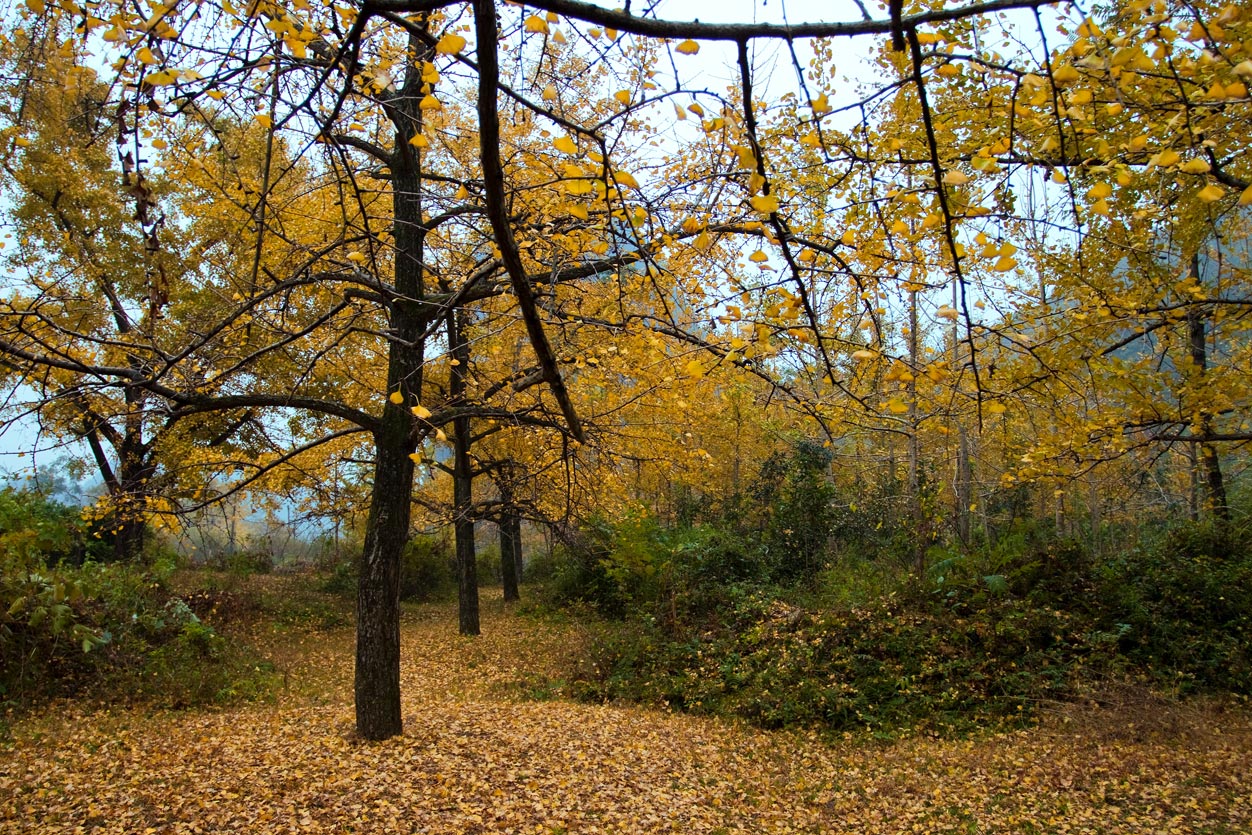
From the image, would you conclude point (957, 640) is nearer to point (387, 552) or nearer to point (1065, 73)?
point (387, 552)

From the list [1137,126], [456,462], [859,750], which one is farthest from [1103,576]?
[456,462]

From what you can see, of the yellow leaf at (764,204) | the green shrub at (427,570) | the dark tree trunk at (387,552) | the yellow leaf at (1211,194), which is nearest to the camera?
the yellow leaf at (1211,194)

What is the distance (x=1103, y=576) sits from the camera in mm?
7578

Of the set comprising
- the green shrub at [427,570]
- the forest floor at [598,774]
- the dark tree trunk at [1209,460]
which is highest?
the dark tree trunk at [1209,460]

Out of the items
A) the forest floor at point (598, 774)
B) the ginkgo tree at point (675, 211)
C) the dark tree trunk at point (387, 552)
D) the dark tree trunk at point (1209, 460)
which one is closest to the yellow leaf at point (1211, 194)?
the ginkgo tree at point (675, 211)

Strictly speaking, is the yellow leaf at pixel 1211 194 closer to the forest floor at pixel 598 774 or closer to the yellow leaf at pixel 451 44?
the yellow leaf at pixel 451 44

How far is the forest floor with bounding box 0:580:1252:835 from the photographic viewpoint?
4102 mm

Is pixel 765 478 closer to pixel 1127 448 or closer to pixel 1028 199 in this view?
pixel 1127 448

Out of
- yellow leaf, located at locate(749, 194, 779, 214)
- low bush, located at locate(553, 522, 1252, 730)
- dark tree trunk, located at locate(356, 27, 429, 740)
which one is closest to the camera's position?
yellow leaf, located at locate(749, 194, 779, 214)

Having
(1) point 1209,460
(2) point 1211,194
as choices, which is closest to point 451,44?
(2) point 1211,194

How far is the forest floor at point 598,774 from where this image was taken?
161 inches

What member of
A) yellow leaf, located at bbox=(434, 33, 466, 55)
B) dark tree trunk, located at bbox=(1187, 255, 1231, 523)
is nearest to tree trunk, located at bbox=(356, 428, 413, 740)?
yellow leaf, located at bbox=(434, 33, 466, 55)

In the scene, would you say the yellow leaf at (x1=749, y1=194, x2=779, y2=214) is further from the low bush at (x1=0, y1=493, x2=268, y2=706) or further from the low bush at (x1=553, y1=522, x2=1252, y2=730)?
the low bush at (x1=0, y1=493, x2=268, y2=706)

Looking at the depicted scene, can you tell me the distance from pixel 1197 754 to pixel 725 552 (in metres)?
6.23
